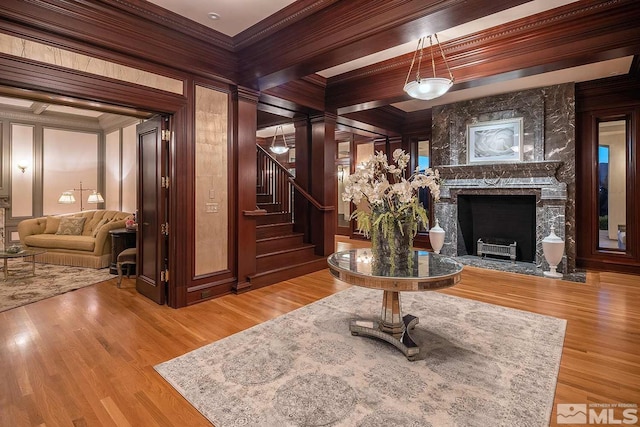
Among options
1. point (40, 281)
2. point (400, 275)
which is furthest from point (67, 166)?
point (400, 275)

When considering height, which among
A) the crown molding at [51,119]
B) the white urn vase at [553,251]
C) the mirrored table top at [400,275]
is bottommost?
the white urn vase at [553,251]

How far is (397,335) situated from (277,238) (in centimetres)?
318

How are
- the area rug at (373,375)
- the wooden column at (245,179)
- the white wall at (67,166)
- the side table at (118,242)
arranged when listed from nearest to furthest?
the area rug at (373,375) → the wooden column at (245,179) → the side table at (118,242) → the white wall at (67,166)

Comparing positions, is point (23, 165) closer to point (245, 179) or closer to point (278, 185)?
point (278, 185)

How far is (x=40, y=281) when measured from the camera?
4957 mm

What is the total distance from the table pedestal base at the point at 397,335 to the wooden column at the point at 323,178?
298cm

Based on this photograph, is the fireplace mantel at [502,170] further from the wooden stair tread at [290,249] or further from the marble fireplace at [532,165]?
the wooden stair tread at [290,249]

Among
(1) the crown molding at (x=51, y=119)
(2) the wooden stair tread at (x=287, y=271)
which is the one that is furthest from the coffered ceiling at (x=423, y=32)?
(1) the crown molding at (x=51, y=119)

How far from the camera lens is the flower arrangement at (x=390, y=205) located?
274cm

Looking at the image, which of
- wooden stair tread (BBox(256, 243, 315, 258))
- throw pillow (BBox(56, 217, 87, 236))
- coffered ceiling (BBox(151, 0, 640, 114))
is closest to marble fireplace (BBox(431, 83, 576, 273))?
coffered ceiling (BBox(151, 0, 640, 114))

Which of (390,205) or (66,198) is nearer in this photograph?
(390,205)

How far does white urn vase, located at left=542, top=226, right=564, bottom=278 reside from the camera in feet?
17.6

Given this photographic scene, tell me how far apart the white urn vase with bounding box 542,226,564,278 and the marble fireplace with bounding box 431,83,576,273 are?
9.0 inches

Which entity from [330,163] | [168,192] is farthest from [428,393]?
[330,163]
